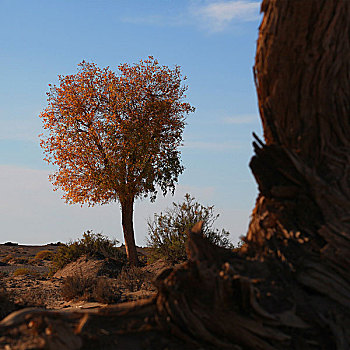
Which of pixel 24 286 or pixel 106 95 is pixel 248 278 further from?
pixel 106 95

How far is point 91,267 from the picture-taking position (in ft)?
63.5

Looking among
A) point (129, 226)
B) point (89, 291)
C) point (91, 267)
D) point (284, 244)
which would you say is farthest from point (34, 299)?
point (129, 226)

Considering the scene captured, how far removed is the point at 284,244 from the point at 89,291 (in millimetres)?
9397

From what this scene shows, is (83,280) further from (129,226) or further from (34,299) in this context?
(129,226)

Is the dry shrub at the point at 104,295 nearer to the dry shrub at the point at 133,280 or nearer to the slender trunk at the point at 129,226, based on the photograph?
the dry shrub at the point at 133,280

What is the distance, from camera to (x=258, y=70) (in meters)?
5.59

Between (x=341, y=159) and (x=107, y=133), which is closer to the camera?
(x=341, y=159)

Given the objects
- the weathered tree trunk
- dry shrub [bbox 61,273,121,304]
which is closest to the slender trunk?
dry shrub [bbox 61,273,121,304]

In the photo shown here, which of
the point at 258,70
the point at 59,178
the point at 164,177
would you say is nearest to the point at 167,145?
the point at 164,177

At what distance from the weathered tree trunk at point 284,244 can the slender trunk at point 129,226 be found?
18156mm

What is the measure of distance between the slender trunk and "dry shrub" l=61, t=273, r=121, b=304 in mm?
9307

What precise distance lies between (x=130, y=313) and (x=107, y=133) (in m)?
17.8

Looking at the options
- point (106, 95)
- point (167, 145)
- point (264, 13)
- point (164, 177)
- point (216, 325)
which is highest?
point (106, 95)

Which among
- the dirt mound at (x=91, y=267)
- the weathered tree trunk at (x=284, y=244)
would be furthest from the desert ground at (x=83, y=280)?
the weathered tree trunk at (x=284, y=244)
